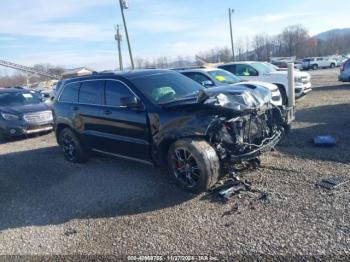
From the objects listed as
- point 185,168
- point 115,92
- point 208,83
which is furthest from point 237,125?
point 208,83

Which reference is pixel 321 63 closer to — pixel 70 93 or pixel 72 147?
pixel 70 93

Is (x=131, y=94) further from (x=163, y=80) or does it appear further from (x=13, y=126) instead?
(x=13, y=126)

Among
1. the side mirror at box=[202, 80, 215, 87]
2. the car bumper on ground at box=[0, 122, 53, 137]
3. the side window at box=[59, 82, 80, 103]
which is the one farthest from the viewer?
the car bumper on ground at box=[0, 122, 53, 137]

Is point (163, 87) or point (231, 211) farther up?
point (163, 87)

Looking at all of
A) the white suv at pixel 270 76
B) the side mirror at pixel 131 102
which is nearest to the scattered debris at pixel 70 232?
the side mirror at pixel 131 102

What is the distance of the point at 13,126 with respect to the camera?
34.0ft

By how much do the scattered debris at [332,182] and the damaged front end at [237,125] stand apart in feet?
2.99

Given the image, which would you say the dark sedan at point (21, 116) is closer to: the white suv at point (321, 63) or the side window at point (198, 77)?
the side window at point (198, 77)

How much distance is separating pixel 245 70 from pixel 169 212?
10324mm

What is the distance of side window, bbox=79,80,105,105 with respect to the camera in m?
6.10

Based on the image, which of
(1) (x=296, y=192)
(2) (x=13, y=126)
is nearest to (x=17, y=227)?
(1) (x=296, y=192)

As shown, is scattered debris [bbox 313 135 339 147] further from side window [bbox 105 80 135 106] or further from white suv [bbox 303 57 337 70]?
white suv [bbox 303 57 337 70]

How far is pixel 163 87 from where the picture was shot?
18.7 ft

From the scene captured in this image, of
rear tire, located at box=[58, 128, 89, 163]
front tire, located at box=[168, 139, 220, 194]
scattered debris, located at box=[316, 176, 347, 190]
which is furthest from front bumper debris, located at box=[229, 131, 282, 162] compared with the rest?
rear tire, located at box=[58, 128, 89, 163]
